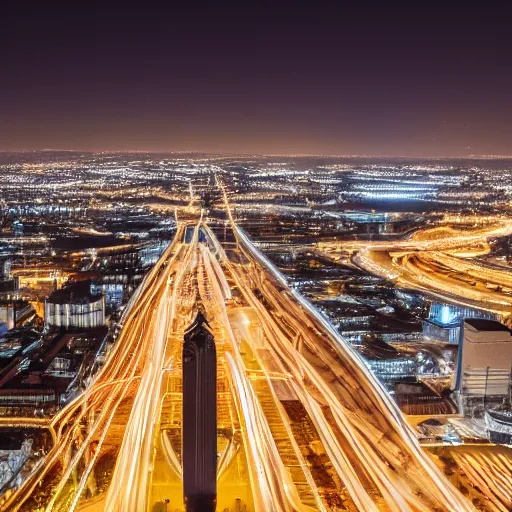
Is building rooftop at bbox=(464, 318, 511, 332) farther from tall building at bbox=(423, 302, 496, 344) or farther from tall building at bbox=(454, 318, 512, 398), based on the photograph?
tall building at bbox=(423, 302, 496, 344)

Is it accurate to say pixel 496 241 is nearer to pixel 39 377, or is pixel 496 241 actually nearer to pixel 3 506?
pixel 39 377

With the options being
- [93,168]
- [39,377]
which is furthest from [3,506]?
[93,168]

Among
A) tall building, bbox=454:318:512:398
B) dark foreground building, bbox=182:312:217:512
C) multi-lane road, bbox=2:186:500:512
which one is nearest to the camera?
dark foreground building, bbox=182:312:217:512

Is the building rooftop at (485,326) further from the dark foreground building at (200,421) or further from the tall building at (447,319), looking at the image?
the dark foreground building at (200,421)

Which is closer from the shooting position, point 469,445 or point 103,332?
point 469,445

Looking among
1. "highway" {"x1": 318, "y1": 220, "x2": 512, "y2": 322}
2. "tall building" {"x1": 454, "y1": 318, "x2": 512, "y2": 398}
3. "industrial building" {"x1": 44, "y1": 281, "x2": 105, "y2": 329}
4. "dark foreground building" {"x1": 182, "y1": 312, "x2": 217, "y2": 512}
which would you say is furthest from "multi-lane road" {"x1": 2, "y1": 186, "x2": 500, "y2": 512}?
"highway" {"x1": 318, "y1": 220, "x2": 512, "y2": 322}
